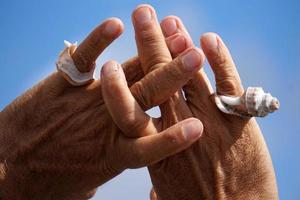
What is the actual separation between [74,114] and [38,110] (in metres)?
0.32

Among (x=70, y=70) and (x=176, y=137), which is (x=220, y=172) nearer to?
(x=176, y=137)

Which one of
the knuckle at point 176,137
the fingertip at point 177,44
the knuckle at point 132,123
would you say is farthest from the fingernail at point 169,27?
the knuckle at point 176,137

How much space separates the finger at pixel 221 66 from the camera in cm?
312

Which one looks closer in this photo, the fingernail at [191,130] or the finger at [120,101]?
the fingernail at [191,130]

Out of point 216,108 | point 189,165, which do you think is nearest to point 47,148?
point 189,165

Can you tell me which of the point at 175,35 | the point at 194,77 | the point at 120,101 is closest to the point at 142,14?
the point at 175,35

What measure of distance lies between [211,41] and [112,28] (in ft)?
2.77

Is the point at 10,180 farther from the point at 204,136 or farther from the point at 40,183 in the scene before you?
→ the point at 204,136

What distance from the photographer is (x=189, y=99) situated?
3291 millimetres

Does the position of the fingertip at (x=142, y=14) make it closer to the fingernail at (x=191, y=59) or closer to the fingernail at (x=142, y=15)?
the fingernail at (x=142, y=15)

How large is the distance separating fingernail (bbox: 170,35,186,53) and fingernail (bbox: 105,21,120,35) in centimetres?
54

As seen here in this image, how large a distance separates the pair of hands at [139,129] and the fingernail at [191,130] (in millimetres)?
33

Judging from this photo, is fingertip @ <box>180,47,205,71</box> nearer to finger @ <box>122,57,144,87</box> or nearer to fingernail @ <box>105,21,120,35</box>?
fingernail @ <box>105,21,120,35</box>

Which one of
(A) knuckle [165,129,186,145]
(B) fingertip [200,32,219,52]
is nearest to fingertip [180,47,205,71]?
(B) fingertip [200,32,219,52]
